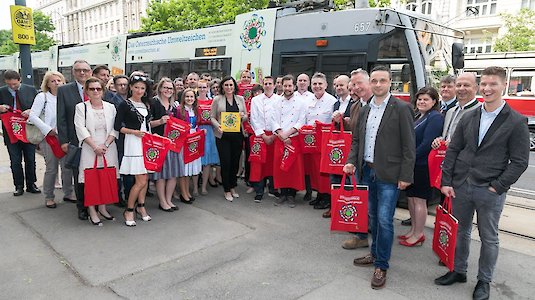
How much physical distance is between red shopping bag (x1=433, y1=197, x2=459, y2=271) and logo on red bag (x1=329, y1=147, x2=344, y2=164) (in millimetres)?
1512

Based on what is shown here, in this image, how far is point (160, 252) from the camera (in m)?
4.02

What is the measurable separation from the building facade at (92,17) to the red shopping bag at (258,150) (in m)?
61.2

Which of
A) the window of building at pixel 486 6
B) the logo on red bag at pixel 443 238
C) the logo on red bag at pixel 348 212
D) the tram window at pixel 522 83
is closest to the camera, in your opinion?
the logo on red bag at pixel 443 238

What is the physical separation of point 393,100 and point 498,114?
2.70ft

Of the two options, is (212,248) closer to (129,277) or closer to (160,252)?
(160,252)

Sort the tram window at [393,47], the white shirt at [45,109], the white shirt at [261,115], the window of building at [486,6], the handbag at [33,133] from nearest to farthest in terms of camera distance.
A: the white shirt at [45,109]
the handbag at [33,133]
the white shirt at [261,115]
the tram window at [393,47]
the window of building at [486,6]

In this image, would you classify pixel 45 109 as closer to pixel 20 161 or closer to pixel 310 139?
pixel 20 161

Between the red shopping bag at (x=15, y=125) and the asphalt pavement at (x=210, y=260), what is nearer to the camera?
the asphalt pavement at (x=210, y=260)

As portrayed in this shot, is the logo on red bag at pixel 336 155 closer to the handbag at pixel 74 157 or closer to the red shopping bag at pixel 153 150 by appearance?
the red shopping bag at pixel 153 150

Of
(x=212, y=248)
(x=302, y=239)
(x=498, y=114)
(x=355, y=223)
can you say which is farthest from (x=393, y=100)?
(x=212, y=248)

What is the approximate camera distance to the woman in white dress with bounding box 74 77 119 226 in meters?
4.46

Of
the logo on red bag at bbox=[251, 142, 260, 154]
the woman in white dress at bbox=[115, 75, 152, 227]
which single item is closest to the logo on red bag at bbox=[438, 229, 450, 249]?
the logo on red bag at bbox=[251, 142, 260, 154]

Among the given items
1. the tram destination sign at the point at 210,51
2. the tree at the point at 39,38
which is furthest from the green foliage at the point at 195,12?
the tree at the point at 39,38

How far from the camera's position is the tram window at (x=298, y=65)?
809 cm
